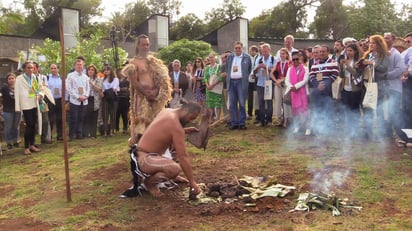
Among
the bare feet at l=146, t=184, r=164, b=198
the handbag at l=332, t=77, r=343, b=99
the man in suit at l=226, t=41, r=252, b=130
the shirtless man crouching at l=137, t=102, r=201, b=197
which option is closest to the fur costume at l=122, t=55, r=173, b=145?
the shirtless man crouching at l=137, t=102, r=201, b=197

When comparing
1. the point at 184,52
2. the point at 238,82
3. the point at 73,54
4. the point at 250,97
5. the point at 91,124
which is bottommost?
the point at 91,124

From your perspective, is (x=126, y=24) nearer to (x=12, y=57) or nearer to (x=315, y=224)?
(x=12, y=57)

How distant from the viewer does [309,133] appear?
891 cm

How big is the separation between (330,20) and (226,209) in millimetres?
38186

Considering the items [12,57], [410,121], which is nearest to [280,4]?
[12,57]

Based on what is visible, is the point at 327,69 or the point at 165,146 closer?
the point at 165,146

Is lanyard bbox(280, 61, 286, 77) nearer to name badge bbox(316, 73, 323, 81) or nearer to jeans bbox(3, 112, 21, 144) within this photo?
name badge bbox(316, 73, 323, 81)

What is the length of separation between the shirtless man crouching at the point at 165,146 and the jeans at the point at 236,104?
15.9ft

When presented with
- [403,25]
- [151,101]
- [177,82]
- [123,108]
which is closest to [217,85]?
[177,82]

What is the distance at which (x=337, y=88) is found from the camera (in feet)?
27.7

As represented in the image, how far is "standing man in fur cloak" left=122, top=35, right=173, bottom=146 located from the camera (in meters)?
6.45

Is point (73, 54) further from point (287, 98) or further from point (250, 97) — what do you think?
point (287, 98)

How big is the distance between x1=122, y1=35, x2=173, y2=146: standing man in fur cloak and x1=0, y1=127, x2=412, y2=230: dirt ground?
942 millimetres

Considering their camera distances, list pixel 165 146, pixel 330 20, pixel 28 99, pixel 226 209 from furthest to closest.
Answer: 1. pixel 330 20
2. pixel 28 99
3. pixel 165 146
4. pixel 226 209
